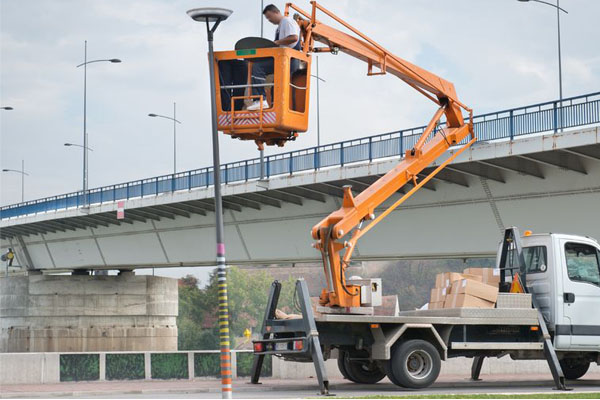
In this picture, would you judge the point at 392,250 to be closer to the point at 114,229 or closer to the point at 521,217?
the point at 521,217

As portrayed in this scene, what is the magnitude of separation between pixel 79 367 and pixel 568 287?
11.4 metres

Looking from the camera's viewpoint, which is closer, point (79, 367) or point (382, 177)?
point (382, 177)

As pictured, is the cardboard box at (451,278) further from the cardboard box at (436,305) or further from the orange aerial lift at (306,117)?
the orange aerial lift at (306,117)

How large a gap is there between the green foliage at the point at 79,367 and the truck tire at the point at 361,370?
6.55 meters

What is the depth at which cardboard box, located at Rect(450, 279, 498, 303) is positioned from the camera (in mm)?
19531

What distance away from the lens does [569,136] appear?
27250 millimetres

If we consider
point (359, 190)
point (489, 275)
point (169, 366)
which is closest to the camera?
point (489, 275)

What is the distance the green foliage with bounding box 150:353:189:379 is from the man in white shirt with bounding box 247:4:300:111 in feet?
29.7

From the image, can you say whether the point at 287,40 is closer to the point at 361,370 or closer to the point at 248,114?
the point at 248,114

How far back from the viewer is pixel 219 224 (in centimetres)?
1739

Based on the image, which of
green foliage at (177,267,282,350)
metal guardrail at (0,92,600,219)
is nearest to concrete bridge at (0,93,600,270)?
metal guardrail at (0,92,600,219)

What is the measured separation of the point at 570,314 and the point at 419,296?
131m

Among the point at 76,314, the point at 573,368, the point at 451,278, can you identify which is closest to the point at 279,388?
the point at 451,278

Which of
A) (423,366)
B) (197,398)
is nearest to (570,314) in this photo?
(423,366)
